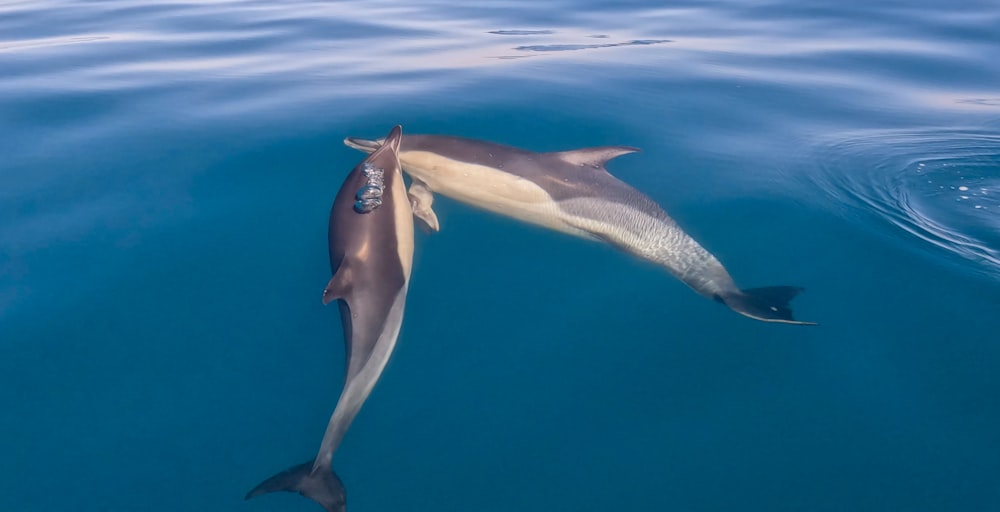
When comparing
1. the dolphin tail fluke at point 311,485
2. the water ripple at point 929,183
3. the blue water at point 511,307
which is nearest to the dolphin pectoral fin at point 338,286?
the blue water at point 511,307

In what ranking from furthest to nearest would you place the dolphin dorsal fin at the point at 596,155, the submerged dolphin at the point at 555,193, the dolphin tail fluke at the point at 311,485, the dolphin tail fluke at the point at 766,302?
1. the dolphin dorsal fin at the point at 596,155
2. the submerged dolphin at the point at 555,193
3. the dolphin tail fluke at the point at 766,302
4. the dolphin tail fluke at the point at 311,485

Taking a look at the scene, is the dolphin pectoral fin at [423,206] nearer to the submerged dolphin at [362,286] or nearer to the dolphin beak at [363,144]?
the submerged dolphin at [362,286]

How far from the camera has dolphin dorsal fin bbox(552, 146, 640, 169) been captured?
6.21 meters

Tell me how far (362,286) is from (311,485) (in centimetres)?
140

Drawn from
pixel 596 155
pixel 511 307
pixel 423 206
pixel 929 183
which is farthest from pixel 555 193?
pixel 929 183

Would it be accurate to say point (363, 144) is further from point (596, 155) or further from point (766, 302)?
point (766, 302)

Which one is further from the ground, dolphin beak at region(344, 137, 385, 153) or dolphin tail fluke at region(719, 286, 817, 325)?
dolphin beak at region(344, 137, 385, 153)

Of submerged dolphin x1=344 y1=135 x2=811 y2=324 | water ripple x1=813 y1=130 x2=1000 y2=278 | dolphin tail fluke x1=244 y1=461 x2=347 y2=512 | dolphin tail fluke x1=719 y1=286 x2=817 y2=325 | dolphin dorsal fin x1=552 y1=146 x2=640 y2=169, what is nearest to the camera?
dolphin tail fluke x1=244 y1=461 x2=347 y2=512

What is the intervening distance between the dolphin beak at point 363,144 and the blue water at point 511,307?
6.0 inches

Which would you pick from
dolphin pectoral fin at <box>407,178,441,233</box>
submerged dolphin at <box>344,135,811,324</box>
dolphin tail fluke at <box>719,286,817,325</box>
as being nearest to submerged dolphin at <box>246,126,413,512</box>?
dolphin pectoral fin at <box>407,178,441,233</box>

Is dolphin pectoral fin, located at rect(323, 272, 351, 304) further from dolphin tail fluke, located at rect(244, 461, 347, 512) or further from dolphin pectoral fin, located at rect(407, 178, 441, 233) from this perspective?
dolphin pectoral fin, located at rect(407, 178, 441, 233)

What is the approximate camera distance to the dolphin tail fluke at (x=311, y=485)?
3562mm

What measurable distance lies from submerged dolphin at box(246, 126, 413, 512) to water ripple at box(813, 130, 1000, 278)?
385 cm

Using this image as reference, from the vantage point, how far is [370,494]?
12.3 ft
